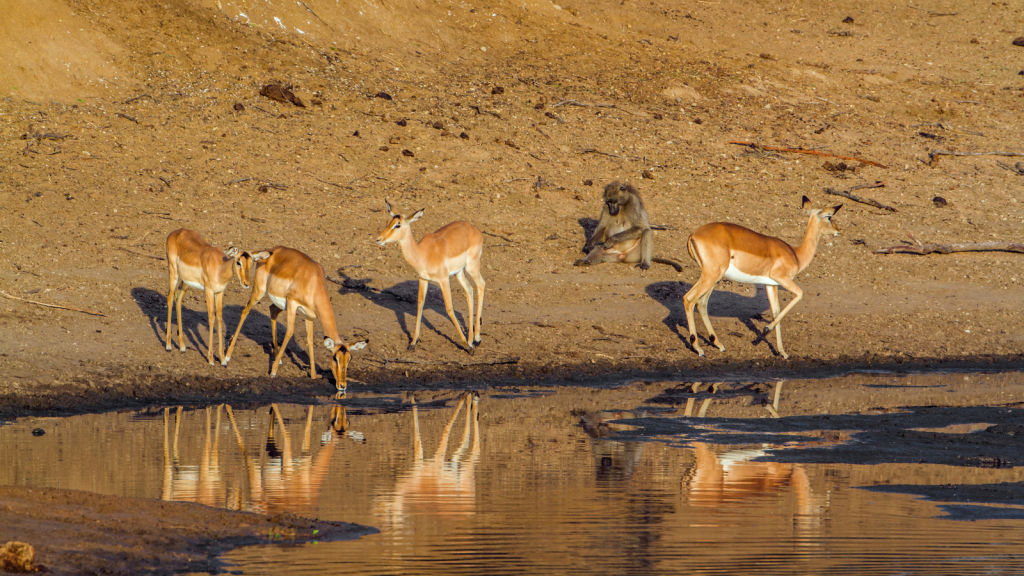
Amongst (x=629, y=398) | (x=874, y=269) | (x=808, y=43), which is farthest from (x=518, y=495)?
(x=808, y=43)

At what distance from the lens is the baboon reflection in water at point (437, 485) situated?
23.2 feet

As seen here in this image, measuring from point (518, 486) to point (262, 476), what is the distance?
1.79 metres

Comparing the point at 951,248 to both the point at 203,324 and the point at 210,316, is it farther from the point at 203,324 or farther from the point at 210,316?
the point at 210,316

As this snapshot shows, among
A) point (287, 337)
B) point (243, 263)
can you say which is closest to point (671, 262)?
point (287, 337)

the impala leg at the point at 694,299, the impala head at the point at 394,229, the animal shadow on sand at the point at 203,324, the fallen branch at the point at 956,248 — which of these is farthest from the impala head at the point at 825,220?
the animal shadow on sand at the point at 203,324

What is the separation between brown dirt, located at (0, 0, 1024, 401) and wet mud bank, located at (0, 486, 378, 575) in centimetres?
427

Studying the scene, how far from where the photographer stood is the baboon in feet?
56.1

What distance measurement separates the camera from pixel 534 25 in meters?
26.1

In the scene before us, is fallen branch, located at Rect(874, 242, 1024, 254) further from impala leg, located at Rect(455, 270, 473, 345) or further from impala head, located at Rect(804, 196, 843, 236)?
impala leg, located at Rect(455, 270, 473, 345)

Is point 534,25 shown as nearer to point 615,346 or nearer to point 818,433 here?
point 615,346

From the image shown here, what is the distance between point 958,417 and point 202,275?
802 centimetres

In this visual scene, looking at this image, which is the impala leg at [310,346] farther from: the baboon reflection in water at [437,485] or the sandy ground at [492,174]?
the baboon reflection in water at [437,485]

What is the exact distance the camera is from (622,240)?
1706 centimetres

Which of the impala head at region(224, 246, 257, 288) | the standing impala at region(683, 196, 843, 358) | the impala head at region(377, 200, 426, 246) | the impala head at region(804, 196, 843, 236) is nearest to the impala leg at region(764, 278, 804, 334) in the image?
the standing impala at region(683, 196, 843, 358)
